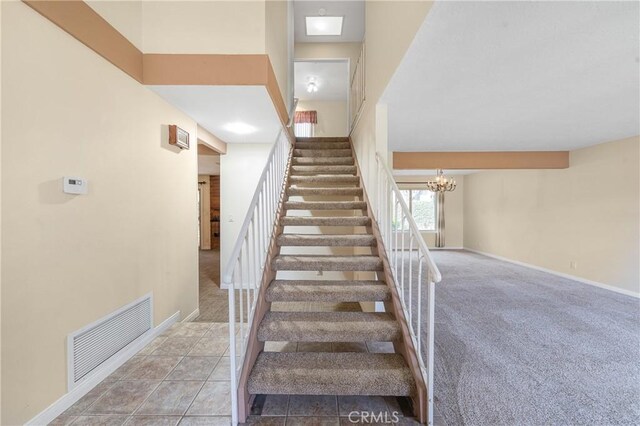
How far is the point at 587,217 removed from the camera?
469cm

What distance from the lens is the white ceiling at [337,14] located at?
163 inches

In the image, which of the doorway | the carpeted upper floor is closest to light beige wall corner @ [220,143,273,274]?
the doorway

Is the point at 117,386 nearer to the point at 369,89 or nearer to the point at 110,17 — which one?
the point at 110,17

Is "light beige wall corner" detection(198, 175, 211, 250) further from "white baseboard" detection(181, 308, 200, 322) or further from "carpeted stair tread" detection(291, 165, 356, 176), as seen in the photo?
"carpeted stair tread" detection(291, 165, 356, 176)

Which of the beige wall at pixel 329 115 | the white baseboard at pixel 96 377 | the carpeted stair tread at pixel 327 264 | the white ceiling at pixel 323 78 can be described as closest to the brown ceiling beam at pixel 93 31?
the carpeted stair tread at pixel 327 264

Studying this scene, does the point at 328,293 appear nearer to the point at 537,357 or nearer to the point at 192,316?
the point at 537,357

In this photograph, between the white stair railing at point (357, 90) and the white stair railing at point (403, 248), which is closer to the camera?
the white stair railing at point (403, 248)

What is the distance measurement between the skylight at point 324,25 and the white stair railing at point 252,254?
232 cm

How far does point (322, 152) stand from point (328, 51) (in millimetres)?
2130

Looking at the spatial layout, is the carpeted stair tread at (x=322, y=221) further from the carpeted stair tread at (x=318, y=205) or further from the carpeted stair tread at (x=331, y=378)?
the carpeted stair tread at (x=331, y=378)

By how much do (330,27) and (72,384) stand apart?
18.0 feet

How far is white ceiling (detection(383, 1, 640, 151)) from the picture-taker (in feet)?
4.81

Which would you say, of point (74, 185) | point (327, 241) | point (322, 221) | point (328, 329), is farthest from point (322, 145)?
point (74, 185)

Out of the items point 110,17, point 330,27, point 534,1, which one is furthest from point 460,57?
point 330,27
